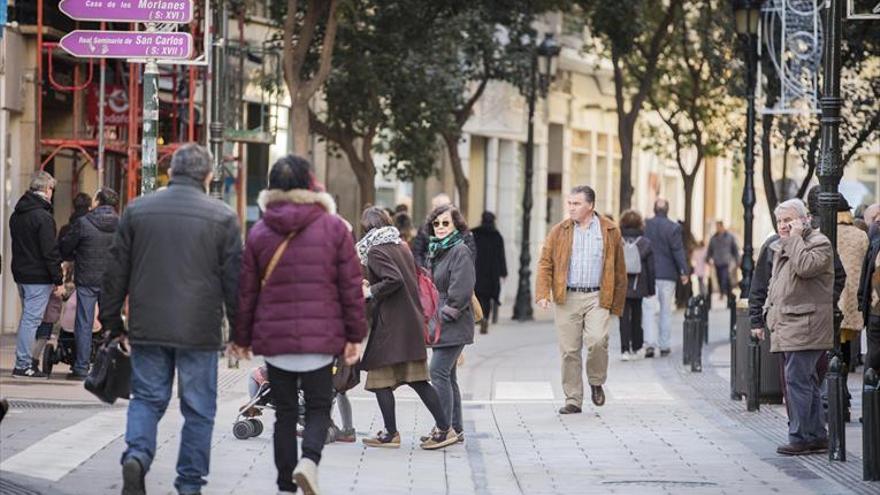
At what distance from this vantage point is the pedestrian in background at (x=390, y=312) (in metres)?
13.6

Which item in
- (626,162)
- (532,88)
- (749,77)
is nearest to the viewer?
(749,77)

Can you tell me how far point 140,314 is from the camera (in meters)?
10.6

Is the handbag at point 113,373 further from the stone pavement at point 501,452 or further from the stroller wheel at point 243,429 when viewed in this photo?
the stroller wheel at point 243,429

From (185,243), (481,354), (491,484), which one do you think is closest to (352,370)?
(491,484)

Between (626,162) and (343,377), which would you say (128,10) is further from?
(626,162)

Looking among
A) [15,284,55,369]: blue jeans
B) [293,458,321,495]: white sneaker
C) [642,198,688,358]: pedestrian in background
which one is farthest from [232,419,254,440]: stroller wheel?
[642,198,688,358]: pedestrian in background

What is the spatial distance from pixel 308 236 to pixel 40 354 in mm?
9207

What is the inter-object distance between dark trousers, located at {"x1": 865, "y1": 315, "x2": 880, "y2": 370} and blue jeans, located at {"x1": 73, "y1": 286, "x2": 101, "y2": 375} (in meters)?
7.02

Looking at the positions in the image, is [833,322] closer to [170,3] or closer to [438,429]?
[438,429]

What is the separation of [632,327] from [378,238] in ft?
36.1

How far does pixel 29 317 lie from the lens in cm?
1892

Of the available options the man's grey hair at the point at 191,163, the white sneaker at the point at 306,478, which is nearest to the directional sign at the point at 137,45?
the man's grey hair at the point at 191,163

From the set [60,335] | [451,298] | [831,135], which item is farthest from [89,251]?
[831,135]

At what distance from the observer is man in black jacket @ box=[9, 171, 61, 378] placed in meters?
18.9
